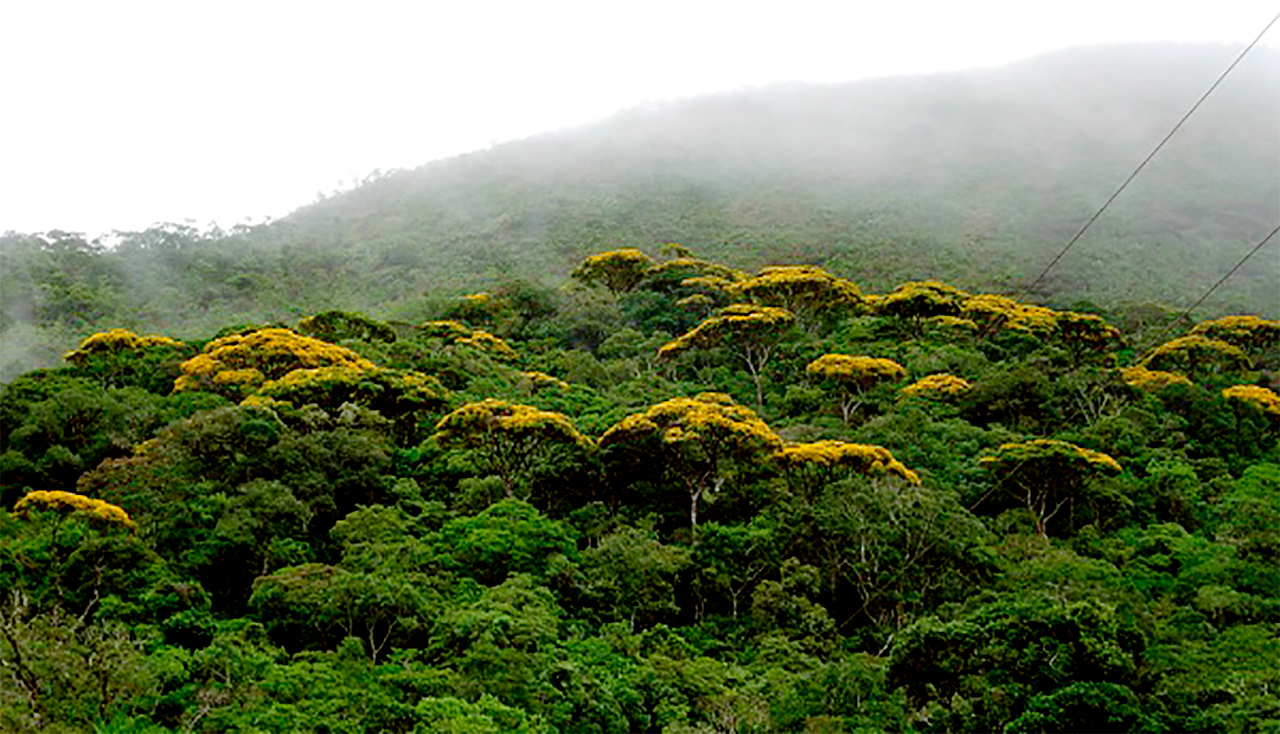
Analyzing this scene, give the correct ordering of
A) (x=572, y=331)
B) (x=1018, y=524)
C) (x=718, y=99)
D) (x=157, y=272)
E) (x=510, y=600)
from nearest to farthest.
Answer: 1. (x=510, y=600)
2. (x=1018, y=524)
3. (x=572, y=331)
4. (x=157, y=272)
5. (x=718, y=99)

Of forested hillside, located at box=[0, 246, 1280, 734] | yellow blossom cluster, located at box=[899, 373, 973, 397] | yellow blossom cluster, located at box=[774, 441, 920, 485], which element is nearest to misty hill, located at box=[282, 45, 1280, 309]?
yellow blossom cluster, located at box=[899, 373, 973, 397]

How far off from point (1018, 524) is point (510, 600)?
13011mm

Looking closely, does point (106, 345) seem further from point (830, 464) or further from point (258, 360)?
point (830, 464)

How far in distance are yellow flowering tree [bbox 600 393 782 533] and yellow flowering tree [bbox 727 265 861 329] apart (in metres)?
14.6

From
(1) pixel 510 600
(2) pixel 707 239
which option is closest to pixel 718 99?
(2) pixel 707 239

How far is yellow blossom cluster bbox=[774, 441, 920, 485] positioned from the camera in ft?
75.7

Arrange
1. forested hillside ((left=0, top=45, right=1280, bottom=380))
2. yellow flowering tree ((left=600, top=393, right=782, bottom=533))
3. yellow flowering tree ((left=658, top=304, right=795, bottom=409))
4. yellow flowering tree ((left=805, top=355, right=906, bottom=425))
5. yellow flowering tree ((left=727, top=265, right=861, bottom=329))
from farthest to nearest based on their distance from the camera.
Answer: forested hillside ((left=0, top=45, right=1280, bottom=380)) < yellow flowering tree ((left=727, top=265, right=861, bottom=329)) < yellow flowering tree ((left=658, top=304, right=795, bottom=409)) < yellow flowering tree ((left=805, top=355, right=906, bottom=425)) < yellow flowering tree ((left=600, top=393, right=782, bottom=533))

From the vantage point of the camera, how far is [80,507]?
18500mm

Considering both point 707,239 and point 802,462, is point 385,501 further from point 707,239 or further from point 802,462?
point 707,239

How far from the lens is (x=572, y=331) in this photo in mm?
41438

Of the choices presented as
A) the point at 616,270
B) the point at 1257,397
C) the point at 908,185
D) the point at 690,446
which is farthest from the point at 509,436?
the point at 908,185

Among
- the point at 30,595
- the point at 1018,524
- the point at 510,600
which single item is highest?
the point at 30,595

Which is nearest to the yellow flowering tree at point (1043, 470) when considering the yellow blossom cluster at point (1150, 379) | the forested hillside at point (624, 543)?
the forested hillside at point (624, 543)

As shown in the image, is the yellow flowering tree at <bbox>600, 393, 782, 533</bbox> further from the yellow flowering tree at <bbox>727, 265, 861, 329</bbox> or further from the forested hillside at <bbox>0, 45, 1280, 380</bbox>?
the forested hillside at <bbox>0, 45, 1280, 380</bbox>
